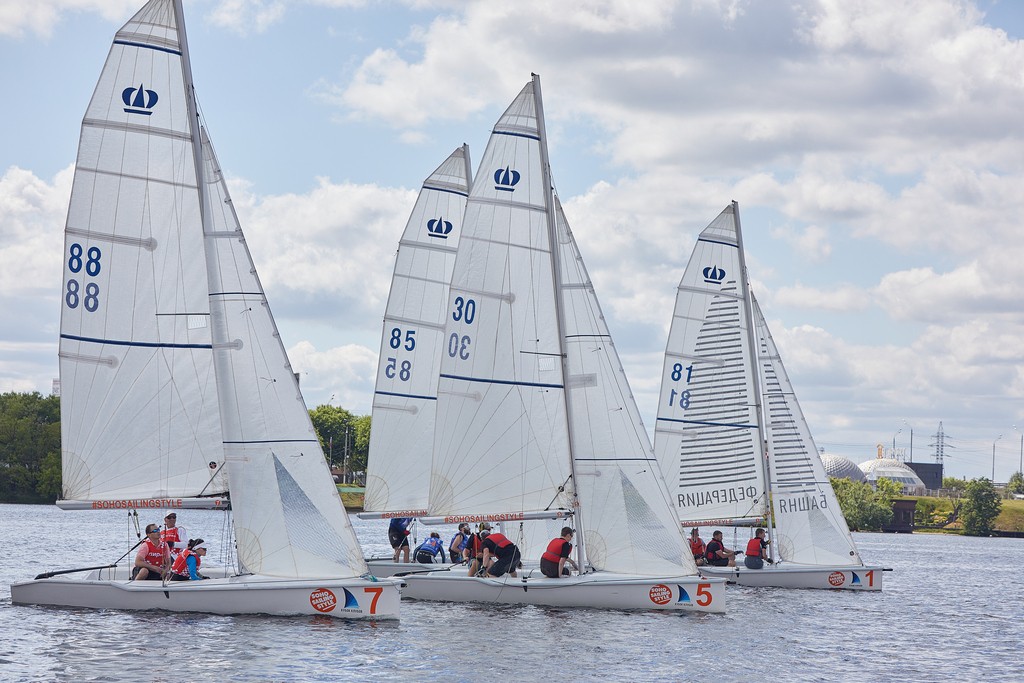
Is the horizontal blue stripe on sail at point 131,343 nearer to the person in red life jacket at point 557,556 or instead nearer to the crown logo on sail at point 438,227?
the person in red life jacket at point 557,556

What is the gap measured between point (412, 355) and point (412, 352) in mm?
87

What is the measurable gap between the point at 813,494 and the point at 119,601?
68.0 feet

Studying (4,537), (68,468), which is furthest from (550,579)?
(4,537)

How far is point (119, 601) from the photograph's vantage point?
81.9 feet

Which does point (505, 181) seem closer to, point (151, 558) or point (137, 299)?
point (137, 299)

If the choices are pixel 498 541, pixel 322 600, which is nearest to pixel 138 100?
pixel 322 600

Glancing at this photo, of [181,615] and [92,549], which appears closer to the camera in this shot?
[181,615]

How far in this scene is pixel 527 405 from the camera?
30188 mm

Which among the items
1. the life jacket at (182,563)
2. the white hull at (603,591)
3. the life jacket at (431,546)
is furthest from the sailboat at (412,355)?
the life jacket at (182,563)

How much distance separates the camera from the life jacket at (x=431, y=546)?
115 feet

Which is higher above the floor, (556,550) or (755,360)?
(755,360)

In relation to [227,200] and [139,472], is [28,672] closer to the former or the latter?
[139,472]

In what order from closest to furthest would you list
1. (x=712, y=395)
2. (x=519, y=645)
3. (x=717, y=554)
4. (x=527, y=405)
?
(x=519, y=645), (x=527, y=405), (x=717, y=554), (x=712, y=395)

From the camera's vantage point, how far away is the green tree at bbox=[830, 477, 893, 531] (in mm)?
132250
